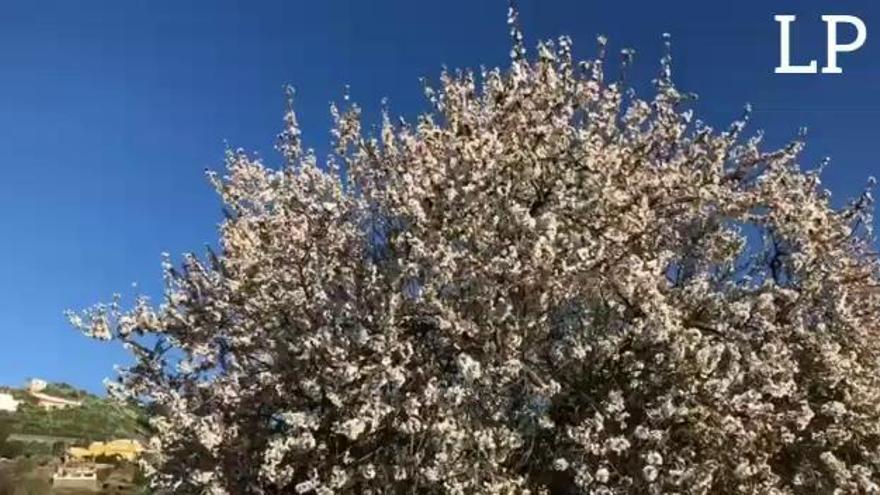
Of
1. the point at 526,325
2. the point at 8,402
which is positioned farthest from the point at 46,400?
the point at 526,325

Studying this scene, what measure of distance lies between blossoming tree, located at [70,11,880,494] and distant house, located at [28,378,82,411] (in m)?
60.6

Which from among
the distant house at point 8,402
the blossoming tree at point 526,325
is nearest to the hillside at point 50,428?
the distant house at point 8,402

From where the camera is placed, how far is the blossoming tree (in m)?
9.79

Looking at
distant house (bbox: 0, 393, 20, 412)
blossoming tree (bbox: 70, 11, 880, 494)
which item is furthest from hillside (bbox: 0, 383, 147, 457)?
Answer: blossoming tree (bbox: 70, 11, 880, 494)

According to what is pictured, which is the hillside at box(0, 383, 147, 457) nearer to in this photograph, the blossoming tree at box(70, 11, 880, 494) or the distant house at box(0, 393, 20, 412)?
the distant house at box(0, 393, 20, 412)

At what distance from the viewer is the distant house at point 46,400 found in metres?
71.3

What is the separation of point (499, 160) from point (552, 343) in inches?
67.9

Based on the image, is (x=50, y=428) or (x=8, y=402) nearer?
(x=50, y=428)

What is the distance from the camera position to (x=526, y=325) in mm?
10008

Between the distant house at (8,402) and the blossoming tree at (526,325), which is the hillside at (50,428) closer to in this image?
the distant house at (8,402)

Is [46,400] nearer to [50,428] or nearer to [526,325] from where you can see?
[50,428]

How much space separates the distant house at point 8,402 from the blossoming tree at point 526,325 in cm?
6316

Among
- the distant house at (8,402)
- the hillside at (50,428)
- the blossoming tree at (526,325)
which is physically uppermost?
the distant house at (8,402)

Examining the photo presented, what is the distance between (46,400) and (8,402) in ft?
13.3
